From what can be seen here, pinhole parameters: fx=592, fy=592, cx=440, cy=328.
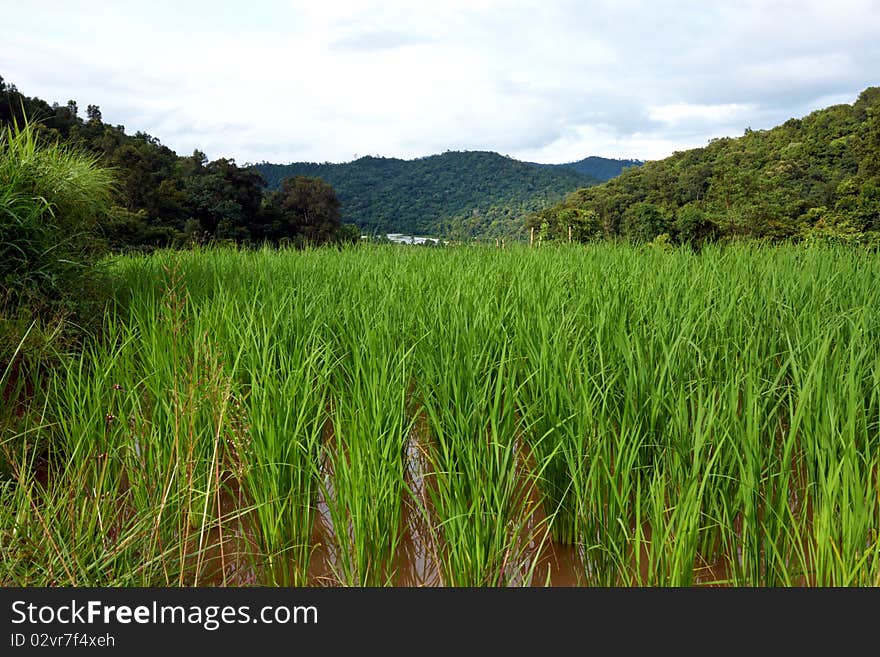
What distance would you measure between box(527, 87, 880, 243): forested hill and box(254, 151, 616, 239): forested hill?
5.93 m

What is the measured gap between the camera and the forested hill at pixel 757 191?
2338cm

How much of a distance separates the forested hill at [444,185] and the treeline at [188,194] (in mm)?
3212

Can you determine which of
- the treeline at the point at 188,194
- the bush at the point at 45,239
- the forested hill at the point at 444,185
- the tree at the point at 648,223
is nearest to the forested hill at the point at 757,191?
the tree at the point at 648,223

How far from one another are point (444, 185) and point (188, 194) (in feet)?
78.1

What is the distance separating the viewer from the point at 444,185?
44.9 m

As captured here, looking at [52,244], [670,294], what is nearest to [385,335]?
[670,294]

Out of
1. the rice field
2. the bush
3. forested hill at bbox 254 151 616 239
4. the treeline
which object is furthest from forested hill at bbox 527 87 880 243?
the rice field

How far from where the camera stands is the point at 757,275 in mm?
5387

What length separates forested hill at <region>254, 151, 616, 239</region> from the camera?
115 ft

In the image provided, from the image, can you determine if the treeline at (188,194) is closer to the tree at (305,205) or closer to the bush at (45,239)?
the tree at (305,205)

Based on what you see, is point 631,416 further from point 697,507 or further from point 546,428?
point 697,507

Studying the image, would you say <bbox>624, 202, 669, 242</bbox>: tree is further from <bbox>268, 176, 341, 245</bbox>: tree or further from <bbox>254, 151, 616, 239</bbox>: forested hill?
<bbox>268, 176, 341, 245</bbox>: tree

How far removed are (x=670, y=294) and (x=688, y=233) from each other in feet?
69.5

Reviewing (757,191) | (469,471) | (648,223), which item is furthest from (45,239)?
(757,191)
